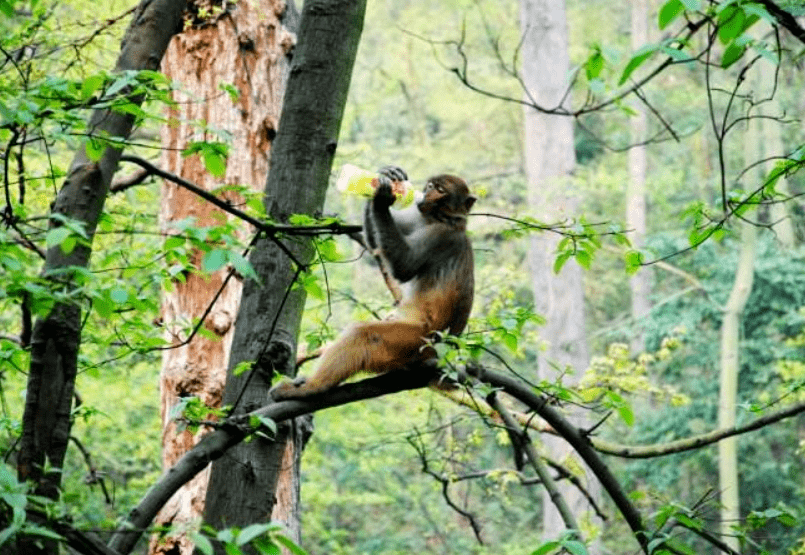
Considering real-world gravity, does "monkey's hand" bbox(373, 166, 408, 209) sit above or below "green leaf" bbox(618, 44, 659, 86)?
above

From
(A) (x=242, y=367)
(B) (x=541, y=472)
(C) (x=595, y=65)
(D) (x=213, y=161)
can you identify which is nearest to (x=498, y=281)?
(B) (x=541, y=472)

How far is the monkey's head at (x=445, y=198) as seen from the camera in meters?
6.01

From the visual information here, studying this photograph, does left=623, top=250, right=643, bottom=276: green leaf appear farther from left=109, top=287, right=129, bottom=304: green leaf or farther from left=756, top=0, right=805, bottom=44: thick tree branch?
left=109, top=287, right=129, bottom=304: green leaf

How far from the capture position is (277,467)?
4223 millimetres

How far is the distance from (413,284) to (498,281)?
17.1 feet

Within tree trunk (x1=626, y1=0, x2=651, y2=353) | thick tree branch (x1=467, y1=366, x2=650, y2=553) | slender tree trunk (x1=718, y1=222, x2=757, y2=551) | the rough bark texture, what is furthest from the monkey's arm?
tree trunk (x1=626, y1=0, x2=651, y2=353)

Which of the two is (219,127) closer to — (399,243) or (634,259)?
(399,243)

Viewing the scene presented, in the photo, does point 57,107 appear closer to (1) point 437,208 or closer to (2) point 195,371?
(1) point 437,208

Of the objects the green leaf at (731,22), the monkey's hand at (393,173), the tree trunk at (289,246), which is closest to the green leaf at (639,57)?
the green leaf at (731,22)

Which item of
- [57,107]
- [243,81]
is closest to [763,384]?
[243,81]

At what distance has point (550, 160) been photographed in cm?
1923

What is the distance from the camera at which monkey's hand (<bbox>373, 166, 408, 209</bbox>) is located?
4805mm

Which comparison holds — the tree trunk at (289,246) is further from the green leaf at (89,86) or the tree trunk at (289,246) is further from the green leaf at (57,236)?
the green leaf at (57,236)

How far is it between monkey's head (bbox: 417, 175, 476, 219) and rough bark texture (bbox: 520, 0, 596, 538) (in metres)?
12.4
